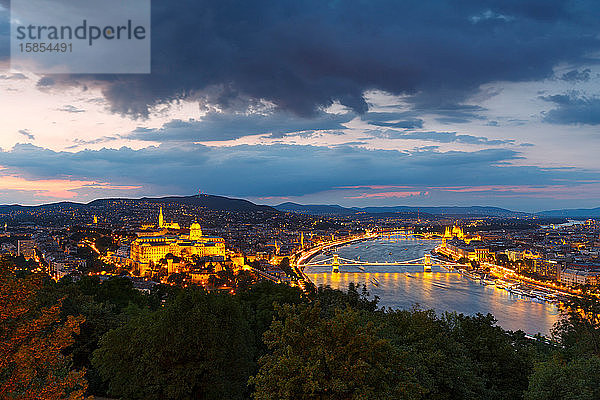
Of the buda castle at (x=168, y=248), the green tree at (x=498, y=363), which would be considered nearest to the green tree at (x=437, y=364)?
the green tree at (x=498, y=363)

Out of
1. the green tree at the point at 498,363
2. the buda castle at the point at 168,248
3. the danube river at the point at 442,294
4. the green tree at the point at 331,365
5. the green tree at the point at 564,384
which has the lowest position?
the danube river at the point at 442,294

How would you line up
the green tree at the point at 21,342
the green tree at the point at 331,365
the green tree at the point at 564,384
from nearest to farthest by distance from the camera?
the green tree at the point at 21,342 < the green tree at the point at 331,365 < the green tree at the point at 564,384

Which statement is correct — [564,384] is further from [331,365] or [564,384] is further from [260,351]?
[260,351]

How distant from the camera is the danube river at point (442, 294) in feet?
82.1

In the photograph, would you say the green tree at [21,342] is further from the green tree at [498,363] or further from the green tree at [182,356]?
the green tree at [498,363]

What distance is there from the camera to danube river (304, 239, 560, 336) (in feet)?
82.1

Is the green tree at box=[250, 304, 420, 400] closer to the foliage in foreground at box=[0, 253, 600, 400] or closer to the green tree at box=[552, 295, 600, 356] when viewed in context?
the foliage in foreground at box=[0, 253, 600, 400]

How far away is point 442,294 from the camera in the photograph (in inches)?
1252

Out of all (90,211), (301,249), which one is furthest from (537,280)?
(90,211)

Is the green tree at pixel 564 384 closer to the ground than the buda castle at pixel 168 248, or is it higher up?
higher up

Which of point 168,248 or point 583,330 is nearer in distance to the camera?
point 583,330

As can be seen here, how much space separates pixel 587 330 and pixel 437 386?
30.4 ft

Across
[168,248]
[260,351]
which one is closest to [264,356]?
[260,351]

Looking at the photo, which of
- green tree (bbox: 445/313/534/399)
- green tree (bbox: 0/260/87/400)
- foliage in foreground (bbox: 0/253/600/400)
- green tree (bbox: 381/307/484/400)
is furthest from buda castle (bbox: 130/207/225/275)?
green tree (bbox: 0/260/87/400)
